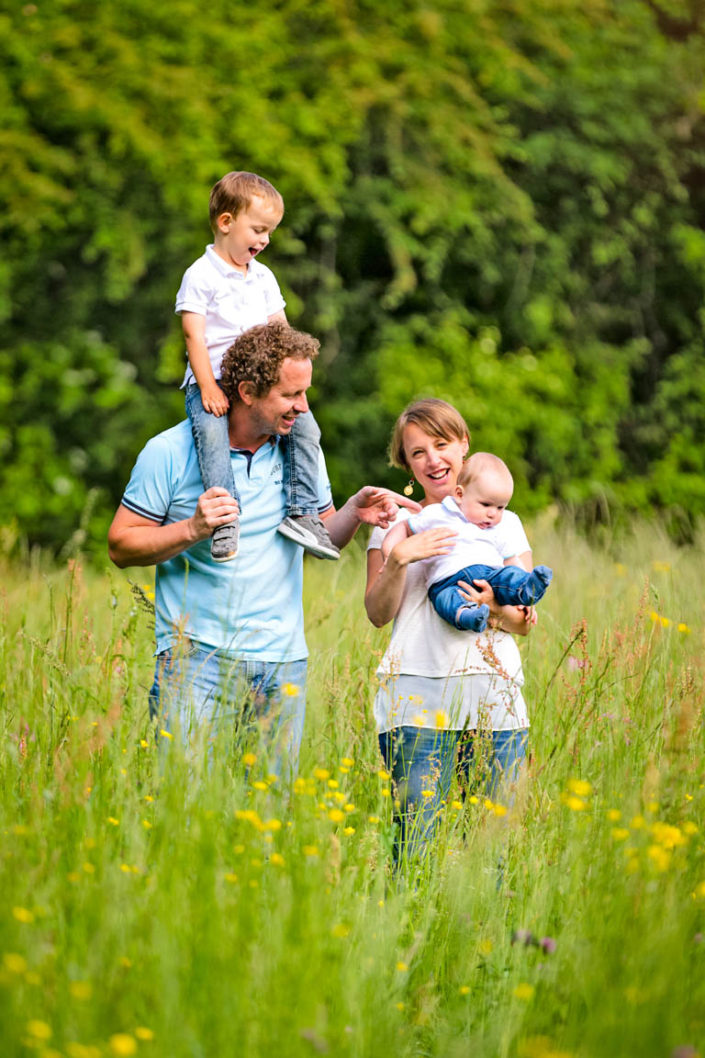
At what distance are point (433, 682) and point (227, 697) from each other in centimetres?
57

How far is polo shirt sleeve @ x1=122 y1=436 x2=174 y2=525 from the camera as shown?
3320 millimetres

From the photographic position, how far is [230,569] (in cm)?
333

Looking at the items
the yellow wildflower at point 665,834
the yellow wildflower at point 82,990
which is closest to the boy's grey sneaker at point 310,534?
the yellow wildflower at point 665,834

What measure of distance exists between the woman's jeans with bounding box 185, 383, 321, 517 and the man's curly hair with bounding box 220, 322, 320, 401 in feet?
0.49

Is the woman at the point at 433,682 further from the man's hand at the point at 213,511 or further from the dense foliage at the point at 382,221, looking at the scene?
the dense foliage at the point at 382,221

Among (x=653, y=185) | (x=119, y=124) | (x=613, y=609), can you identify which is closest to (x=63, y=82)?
(x=119, y=124)

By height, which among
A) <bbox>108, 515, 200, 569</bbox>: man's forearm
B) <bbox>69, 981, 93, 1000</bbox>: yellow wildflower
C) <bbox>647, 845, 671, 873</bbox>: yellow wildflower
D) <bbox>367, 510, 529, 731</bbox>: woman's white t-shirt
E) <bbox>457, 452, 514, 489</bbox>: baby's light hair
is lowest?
<bbox>69, 981, 93, 1000</bbox>: yellow wildflower

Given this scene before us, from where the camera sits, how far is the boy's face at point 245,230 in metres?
3.77

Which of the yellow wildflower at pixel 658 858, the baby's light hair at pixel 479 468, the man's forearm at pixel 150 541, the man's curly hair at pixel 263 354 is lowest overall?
the yellow wildflower at pixel 658 858

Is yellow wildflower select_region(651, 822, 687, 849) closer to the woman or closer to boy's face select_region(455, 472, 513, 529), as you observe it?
the woman

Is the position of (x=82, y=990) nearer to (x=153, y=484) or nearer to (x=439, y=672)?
(x=439, y=672)

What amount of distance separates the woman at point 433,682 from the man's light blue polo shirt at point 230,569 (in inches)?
14.4

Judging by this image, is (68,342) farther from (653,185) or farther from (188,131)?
(653,185)

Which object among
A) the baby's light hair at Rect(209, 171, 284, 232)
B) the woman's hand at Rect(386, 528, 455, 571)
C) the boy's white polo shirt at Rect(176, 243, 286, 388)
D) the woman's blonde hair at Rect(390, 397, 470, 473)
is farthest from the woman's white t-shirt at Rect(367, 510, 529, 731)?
the baby's light hair at Rect(209, 171, 284, 232)
